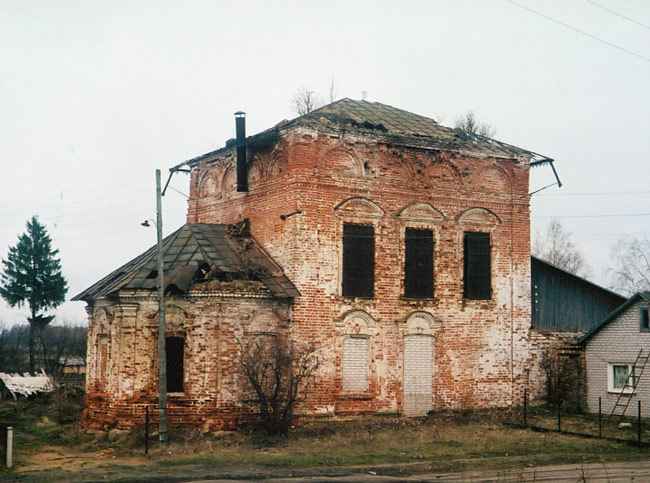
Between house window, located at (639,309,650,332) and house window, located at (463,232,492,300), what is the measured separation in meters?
4.32

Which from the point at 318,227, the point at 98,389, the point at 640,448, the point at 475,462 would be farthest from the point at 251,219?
the point at 640,448

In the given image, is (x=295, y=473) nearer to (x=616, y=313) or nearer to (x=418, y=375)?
(x=418, y=375)

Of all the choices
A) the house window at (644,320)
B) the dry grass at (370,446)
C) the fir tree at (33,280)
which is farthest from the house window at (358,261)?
the fir tree at (33,280)

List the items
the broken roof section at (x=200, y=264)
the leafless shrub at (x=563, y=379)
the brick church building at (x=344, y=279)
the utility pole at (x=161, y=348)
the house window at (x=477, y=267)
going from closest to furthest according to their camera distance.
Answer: the utility pole at (x=161, y=348), the brick church building at (x=344, y=279), the broken roof section at (x=200, y=264), the house window at (x=477, y=267), the leafless shrub at (x=563, y=379)

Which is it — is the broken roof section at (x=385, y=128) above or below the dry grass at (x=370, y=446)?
above

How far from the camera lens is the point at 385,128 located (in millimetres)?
23984

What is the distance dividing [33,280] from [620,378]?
3378 cm

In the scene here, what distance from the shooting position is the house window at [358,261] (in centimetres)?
A: 2291

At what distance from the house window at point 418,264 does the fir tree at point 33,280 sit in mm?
29043

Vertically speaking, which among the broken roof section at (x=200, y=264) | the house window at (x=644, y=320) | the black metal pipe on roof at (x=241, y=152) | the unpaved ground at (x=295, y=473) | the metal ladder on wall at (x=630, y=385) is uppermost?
the black metal pipe on roof at (x=241, y=152)

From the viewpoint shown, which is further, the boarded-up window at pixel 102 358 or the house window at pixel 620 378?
the house window at pixel 620 378

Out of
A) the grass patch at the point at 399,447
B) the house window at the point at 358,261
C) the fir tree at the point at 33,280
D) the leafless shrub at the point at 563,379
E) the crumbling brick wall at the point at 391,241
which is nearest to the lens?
the grass patch at the point at 399,447

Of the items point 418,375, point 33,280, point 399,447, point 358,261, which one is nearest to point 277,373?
point 399,447

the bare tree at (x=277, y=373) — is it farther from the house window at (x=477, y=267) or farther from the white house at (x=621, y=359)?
the white house at (x=621, y=359)
